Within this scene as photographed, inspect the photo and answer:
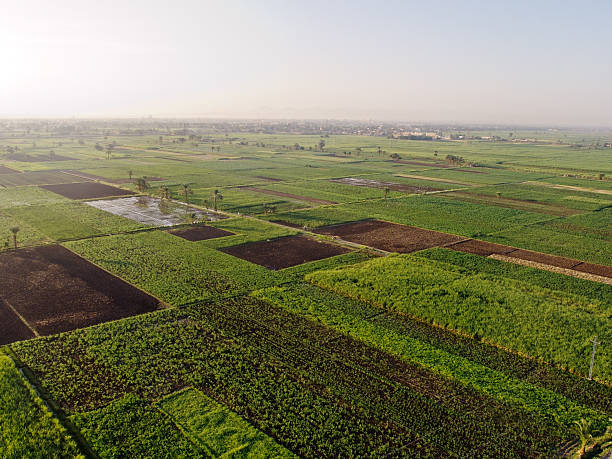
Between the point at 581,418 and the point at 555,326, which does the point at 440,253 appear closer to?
the point at 555,326

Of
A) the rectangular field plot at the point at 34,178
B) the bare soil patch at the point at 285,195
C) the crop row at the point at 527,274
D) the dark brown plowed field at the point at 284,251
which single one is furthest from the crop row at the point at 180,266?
the rectangular field plot at the point at 34,178

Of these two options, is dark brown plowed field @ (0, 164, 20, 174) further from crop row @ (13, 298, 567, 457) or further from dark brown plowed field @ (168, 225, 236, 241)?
crop row @ (13, 298, 567, 457)

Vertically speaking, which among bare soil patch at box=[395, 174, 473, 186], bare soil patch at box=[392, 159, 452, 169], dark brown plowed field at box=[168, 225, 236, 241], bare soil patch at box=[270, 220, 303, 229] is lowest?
dark brown plowed field at box=[168, 225, 236, 241]

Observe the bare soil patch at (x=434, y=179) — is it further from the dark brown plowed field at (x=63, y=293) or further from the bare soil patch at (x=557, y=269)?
the dark brown plowed field at (x=63, y=293)

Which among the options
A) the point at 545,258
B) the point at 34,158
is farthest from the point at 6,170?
the point at 545,258

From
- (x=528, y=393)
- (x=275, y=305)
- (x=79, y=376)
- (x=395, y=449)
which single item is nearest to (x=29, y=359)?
(x=79, y=376)

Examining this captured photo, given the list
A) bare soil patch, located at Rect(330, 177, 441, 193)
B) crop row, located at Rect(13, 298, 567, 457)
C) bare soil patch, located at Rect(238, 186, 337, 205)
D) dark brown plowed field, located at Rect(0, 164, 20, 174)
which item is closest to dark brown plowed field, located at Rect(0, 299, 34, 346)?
crop row, located at Rect(13, 298, 567, 457)

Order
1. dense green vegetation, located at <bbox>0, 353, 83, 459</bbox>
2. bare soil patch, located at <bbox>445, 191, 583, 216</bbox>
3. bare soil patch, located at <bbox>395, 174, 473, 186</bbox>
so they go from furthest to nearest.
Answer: bare soil patch, located at <bbox>395, 174, 473, 186</bbox> < bare soil patch, located at <bbox>445, 191, 583, 216</bbox> < dense green vegetation, located at <bbox>0, 353, 83, 459</bbox>
